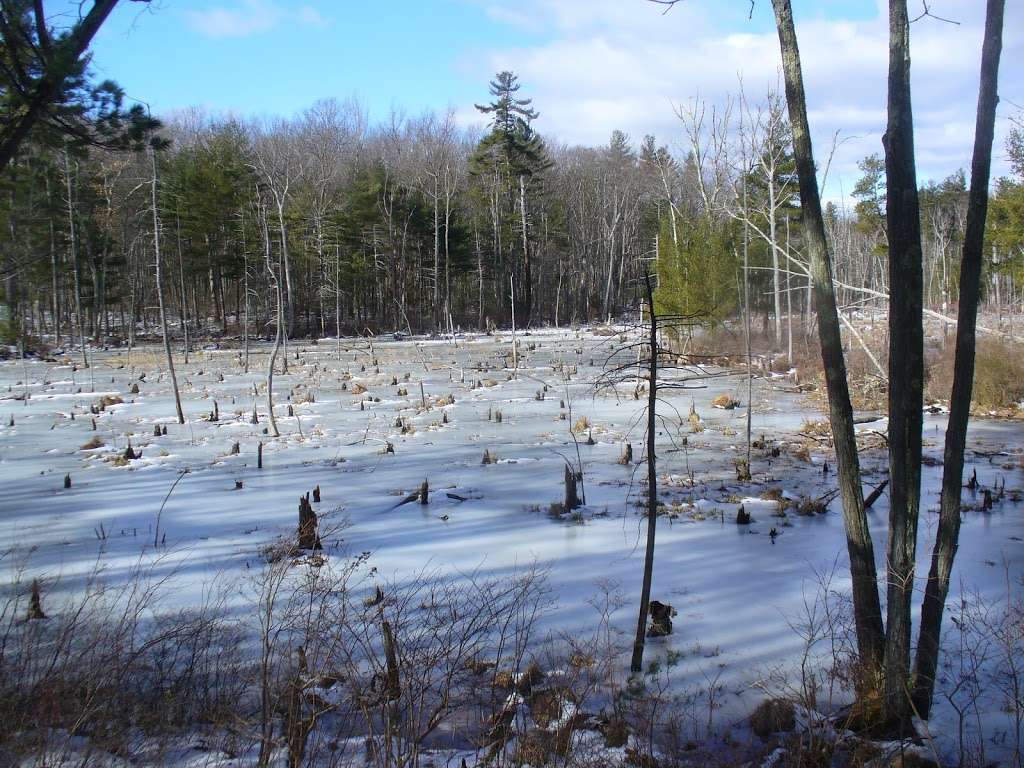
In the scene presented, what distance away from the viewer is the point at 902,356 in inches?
176

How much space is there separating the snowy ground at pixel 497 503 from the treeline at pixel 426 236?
785 centimetres

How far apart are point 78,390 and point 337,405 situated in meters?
9.39

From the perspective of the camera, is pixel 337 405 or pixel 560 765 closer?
pixel 560 765

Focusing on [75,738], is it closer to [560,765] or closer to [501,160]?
[560,765]

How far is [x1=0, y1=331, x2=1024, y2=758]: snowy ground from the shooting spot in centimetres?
692

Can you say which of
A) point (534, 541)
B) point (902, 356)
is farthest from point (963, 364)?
point (534, 541)

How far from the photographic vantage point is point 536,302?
173ft

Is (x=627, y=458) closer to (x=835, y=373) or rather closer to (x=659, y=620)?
(x=659, y=620)

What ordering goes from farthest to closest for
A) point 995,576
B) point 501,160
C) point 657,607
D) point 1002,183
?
point 501,160
point 1002,183
point 995,576
point 657,607

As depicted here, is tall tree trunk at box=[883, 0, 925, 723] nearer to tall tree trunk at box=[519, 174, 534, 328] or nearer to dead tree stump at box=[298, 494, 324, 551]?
dead tree stump at box=[298, 494, 324, 551]

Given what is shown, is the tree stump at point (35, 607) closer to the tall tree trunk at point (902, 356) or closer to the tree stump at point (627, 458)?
the tall tree trunk at point (902, 356)

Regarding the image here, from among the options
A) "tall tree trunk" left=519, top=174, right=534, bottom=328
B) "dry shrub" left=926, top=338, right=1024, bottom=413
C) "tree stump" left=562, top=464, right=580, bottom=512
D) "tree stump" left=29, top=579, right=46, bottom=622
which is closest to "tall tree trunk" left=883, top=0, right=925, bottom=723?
"tree stump" left=562, top=464, right=580, bottom=512

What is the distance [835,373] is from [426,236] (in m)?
41.2

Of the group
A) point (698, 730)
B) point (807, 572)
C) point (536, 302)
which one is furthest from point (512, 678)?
point (536, 302)
